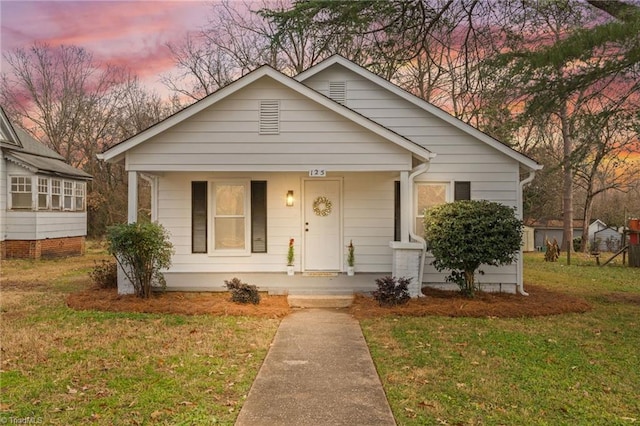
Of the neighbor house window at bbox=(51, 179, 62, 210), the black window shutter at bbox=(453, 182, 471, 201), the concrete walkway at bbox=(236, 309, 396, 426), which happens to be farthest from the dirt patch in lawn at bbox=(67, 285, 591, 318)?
the neighbor house window at bbox=(51, 179, 62, 210)

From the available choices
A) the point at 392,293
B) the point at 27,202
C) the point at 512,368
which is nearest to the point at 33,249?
the point at 27,202

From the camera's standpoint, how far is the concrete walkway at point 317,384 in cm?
397

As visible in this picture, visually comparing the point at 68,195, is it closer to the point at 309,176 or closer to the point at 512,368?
the point at 309,176

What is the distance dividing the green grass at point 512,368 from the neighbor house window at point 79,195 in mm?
17623

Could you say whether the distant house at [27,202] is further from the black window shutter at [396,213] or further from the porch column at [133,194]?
the black window shutter at [396,213]

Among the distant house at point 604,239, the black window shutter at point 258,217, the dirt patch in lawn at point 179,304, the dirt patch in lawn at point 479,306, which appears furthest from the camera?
the distant house at point 604,239

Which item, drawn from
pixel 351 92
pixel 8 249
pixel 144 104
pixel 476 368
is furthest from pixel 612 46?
pixel 144 104

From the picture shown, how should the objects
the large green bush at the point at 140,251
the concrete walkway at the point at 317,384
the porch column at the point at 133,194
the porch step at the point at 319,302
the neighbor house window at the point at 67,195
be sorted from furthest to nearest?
the neighbor house window at the point at 67,195
the porch column at the point at 133,194
the porch step at the point at 319,302
the large green bush at the point at 140,251
the concrete walkway at the point at 317,384

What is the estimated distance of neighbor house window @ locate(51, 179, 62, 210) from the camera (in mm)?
18250

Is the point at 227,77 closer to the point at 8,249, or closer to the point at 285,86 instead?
the point at 8,249

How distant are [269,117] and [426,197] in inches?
160

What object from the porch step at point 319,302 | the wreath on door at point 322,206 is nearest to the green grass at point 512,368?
the porch step at point 319,302

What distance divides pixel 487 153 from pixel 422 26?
318 cm

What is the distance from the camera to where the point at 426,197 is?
34.8ft
